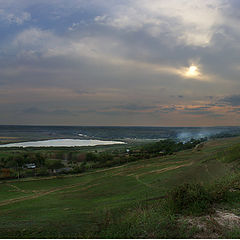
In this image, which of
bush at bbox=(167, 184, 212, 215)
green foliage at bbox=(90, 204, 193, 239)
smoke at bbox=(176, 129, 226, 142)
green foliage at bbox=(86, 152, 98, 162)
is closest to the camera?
green foliage at bbox=(90, 204, 193, 239)

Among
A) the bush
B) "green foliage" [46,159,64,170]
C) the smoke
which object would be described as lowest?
"green foliage" [46,159,64,170]

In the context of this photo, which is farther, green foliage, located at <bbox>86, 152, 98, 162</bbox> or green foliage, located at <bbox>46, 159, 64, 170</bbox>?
green foliage, located at <bbox>86, 152, 98, 162</bbox>

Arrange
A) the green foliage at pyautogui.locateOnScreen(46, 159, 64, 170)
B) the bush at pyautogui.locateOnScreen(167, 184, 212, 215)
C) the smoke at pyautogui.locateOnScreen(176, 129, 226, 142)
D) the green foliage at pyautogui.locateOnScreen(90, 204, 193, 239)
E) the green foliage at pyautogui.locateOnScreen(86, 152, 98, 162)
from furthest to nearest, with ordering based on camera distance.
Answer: the smoke at pyautogui.locateOnScreen(176, 129, 226, 142) < the green foliage at pyautogui.locateOnScreen(86, 152, 98, 162) < the green foliage at pyautogui.locateOnScreen(46, 159, 64, 170) < the bush at pyautogui.locateOnScreen(167, 184, 212, 215) < the green foliage at pyautogui.locateOnScreen(90, 204, 193, 239)

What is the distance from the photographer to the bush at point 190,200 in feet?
23.4

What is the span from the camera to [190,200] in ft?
24.2

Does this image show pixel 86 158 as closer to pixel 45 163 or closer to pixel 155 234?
pixel 45 163

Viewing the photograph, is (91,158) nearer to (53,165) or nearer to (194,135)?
(53,165)

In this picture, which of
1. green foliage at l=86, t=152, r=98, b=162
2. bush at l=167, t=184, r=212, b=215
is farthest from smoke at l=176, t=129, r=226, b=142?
bush at l=167, t=184, r=212, b=215

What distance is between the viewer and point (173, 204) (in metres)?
7.51

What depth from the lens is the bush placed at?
23.4 feet

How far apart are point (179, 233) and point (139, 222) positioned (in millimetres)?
1144

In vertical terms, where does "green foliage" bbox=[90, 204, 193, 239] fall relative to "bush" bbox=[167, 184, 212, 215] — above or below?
below

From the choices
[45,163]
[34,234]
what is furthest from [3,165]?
[34,234]

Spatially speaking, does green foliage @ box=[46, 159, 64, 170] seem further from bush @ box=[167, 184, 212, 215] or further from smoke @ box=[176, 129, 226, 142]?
smoke @ box=[176, 129, 226, 142]
